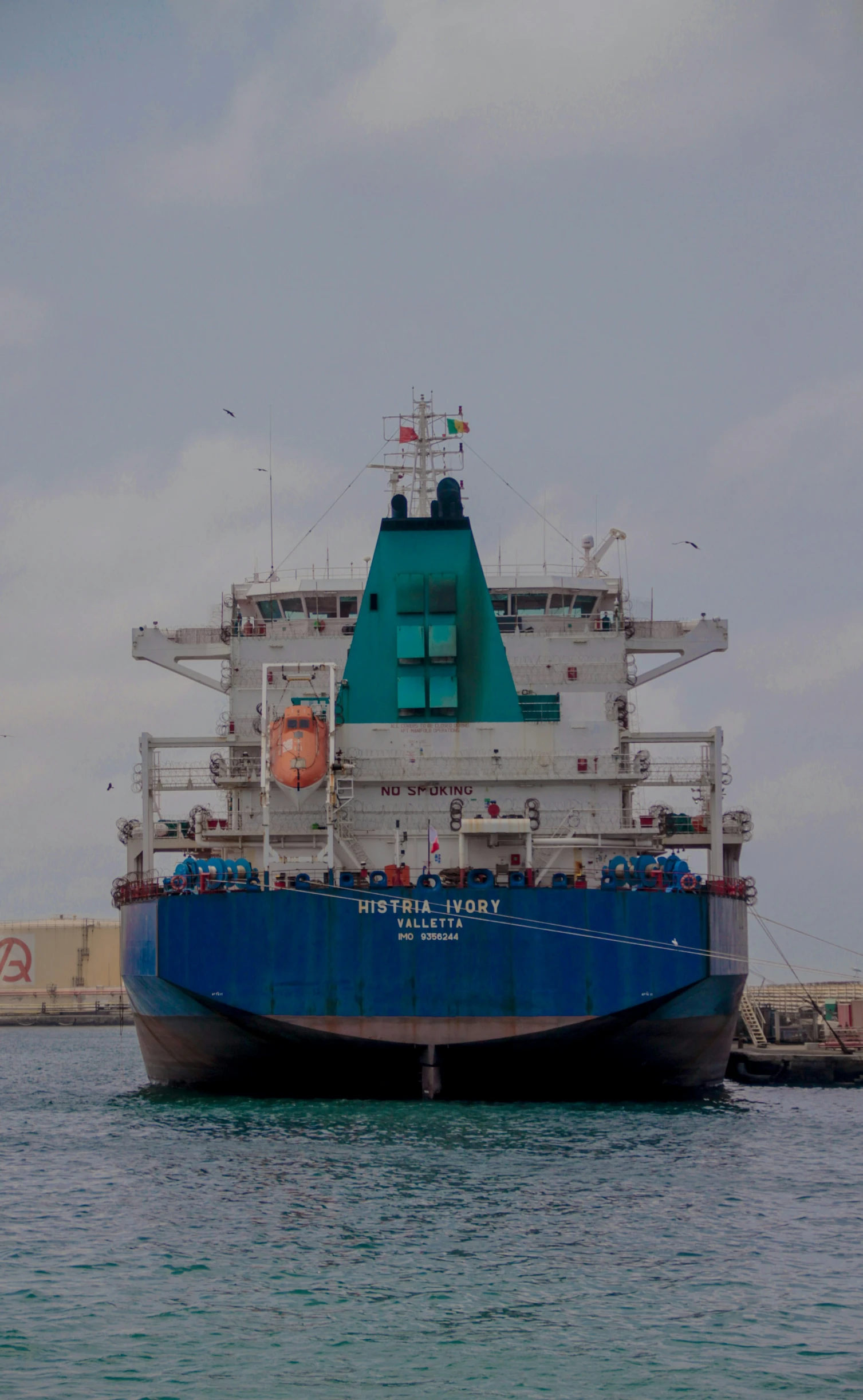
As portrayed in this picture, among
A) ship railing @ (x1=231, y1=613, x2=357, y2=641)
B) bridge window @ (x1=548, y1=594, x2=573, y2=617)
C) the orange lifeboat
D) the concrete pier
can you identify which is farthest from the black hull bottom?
bridge window @ (x1=548, y1=594, x2=573, y2=617)

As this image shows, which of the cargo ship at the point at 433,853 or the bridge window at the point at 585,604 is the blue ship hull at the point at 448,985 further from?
the bridge window at the point at 585,604

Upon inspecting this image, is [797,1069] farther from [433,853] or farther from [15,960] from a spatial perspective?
[15,960]

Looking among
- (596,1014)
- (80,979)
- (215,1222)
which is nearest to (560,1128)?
(596,1014)

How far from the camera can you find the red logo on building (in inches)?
3750

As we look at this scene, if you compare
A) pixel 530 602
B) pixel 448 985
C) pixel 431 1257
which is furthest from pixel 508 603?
pixel 431 1257

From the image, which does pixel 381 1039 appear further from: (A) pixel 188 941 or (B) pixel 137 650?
(B) pixel 137 650

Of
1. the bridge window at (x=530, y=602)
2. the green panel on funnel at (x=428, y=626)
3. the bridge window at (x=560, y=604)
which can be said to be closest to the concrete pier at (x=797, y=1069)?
the bridge window at (x=560, y=604)

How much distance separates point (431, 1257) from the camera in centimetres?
1739

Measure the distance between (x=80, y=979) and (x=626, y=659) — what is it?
65.2m

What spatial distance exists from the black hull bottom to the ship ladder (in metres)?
14.2

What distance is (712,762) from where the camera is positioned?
3556cm

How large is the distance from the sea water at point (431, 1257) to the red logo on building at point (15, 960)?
2710 inches

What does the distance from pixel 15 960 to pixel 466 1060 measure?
71006 millimetres

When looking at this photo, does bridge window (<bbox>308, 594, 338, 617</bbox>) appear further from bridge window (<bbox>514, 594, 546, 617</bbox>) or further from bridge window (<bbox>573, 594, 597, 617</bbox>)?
bridge window (<bbox>573, 594, 597, 617</bbox>)
